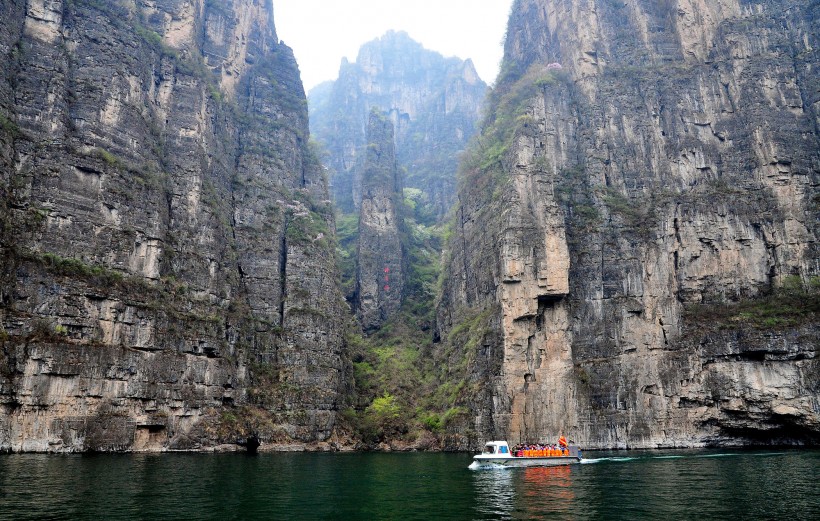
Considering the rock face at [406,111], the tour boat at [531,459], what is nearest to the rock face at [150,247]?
the tour boat at [531,459]

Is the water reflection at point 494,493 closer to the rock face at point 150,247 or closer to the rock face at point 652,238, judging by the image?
the rock face at point 652,238

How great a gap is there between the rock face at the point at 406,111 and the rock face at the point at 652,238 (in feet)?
169

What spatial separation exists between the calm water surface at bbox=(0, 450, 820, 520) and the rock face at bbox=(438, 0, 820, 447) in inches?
705

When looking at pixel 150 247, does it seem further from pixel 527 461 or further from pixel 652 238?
pixel 652 238

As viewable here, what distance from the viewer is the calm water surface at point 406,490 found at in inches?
845

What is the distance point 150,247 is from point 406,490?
45.3m

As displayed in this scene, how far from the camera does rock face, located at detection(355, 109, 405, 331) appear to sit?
9838 centimetres

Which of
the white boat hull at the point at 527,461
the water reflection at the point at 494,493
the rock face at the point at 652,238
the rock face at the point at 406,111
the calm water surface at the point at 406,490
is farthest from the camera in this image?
the rock face at the point at 406,111

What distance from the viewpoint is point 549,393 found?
63344 millimetres

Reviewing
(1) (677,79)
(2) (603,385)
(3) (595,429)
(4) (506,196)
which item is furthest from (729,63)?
(3) (595,429)

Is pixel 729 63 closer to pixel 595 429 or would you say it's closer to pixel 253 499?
pixel 595 429

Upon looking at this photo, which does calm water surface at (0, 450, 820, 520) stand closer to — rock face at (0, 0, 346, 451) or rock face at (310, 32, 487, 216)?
rock face at (0, 0, 346, 451)

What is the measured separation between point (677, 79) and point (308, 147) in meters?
56.7

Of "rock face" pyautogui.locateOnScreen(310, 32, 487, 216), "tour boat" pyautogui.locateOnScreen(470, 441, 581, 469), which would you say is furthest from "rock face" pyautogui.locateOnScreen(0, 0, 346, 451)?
"rock face" pyautogui.locateOnScreen(310, 32, 487, 216)
